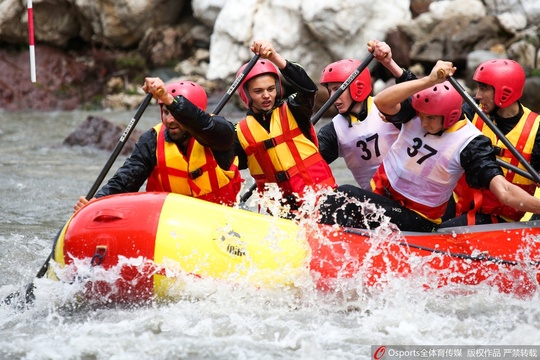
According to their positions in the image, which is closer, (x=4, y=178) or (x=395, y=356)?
(x=395, y=356)

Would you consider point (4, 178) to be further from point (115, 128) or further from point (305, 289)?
point (305, 289)

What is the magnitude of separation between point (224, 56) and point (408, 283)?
38.7 feet

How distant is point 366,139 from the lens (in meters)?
5.78

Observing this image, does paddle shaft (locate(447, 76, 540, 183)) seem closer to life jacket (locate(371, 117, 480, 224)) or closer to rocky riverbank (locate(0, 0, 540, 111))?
life jacket (locate(371, 117, 480, 224))

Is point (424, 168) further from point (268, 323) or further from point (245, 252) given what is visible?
point (268, 323)

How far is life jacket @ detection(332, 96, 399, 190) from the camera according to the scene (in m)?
5.75

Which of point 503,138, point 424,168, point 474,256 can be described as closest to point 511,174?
point 503,138

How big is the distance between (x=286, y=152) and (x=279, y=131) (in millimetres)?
146

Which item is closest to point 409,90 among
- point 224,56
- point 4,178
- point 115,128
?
point 4,178

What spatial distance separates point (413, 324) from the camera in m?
4.54

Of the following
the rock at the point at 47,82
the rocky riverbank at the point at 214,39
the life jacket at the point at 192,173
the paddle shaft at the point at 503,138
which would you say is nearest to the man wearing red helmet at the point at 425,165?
the paddle shaft at the point at 503,138

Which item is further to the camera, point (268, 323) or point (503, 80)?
point (503, 80)

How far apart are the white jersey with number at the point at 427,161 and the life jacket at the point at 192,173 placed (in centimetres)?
105

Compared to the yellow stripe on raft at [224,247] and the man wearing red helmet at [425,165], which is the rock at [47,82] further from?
the yellow stripe on raft at [224,247]
